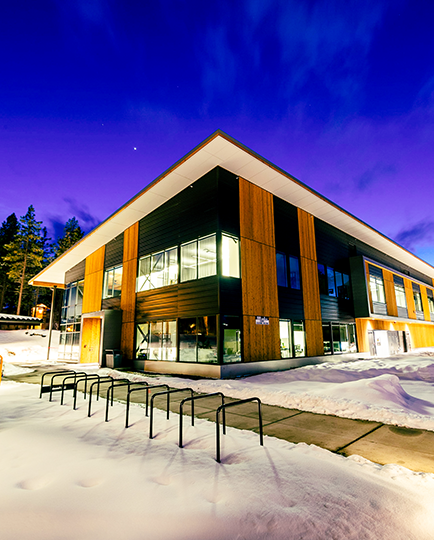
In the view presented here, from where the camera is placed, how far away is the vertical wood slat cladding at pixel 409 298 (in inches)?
1091

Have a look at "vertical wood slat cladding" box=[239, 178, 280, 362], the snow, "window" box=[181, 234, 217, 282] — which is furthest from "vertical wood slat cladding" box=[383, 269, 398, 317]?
the snow

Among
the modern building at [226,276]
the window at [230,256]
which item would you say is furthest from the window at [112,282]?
the window at [230,256]

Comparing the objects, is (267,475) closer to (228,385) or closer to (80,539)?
(80,539)

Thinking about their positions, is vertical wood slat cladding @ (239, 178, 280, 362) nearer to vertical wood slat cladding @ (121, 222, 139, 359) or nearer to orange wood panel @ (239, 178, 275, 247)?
orange wood panel @ (239, 178, 275, 247)

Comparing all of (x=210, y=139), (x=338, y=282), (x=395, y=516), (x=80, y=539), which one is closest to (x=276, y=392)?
(x=395, y=516)

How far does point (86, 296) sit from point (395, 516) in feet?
78.4

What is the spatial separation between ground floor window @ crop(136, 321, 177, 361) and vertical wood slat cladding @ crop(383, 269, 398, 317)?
18182mm

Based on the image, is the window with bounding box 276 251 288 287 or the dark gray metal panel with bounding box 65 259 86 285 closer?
the window with bounding box 276 251 288 287

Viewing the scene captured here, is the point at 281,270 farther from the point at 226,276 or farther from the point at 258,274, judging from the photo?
the point at 226,276

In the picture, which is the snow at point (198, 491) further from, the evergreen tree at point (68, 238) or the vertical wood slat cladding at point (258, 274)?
the evergreen tree at point (68, 238)

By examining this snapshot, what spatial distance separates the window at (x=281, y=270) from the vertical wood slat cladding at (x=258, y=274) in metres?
0.55

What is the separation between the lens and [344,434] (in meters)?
5.76

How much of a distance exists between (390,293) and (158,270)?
1941cm

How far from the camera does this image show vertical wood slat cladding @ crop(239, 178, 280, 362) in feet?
45.1
